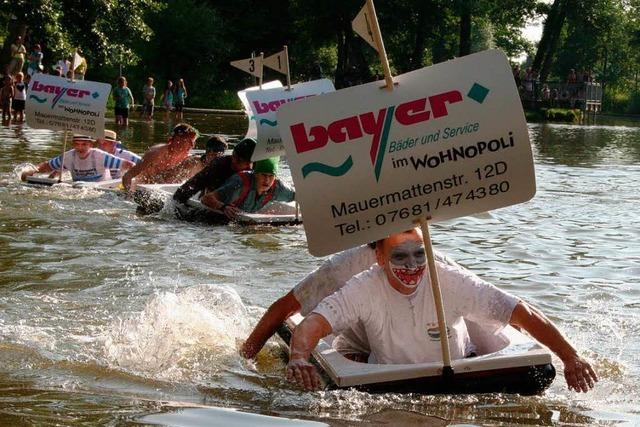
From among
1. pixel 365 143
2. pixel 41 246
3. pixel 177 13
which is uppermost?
pixel 177 13

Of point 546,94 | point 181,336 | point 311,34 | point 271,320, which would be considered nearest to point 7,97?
point 181,336

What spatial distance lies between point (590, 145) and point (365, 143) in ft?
98.6

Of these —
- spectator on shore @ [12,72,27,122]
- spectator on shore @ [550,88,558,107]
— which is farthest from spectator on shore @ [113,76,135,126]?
spectator on shore @ [550,88,558,107]

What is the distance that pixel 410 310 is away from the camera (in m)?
6.72

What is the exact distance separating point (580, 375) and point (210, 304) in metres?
3.60

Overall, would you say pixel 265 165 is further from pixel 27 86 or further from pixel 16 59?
pixel 16 59

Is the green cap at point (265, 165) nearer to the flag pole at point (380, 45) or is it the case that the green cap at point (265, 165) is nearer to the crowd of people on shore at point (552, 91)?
the flag pole at point (380, 45)

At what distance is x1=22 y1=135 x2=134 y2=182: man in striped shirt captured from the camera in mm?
17766

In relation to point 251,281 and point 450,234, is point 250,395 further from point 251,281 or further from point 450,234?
point 450,234

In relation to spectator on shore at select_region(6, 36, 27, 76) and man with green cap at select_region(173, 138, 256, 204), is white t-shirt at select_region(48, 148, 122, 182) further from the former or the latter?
spectator on shore at select_region(6, 36, 27, 76)

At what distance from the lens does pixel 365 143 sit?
6277 millimetres

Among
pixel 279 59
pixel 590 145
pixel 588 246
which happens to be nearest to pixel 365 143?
pixel 588 246

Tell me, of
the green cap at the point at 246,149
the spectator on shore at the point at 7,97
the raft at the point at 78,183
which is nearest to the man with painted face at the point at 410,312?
the green cap at the point at 246,149

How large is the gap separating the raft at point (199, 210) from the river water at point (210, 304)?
0.12m
